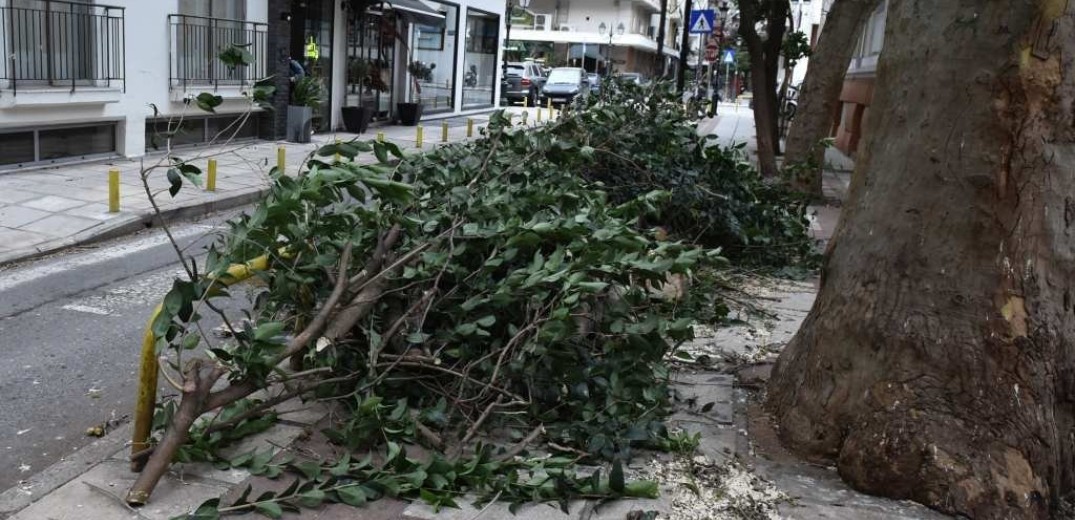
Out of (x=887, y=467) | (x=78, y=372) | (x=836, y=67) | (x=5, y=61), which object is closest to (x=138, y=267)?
(x=78, y=372)

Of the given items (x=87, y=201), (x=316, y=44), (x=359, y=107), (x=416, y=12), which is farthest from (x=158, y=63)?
(x=416, y=12)

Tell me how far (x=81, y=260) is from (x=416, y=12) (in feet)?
52.7

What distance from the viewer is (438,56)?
27.8 m

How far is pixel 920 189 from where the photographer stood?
4.04 m

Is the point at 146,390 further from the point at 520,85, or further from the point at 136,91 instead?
the point at 520,85

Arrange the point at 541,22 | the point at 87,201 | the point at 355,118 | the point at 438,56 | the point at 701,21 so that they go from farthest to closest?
the point at 541,22, the point at 438,56, the point at 701,21, the point at 355,118, the point at 87,201

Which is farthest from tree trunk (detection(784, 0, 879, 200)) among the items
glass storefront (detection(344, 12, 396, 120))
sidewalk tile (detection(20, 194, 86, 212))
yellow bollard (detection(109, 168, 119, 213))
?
glass storefront (detection(344, 12, 396, 120))

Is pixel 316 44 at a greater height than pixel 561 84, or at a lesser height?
greater

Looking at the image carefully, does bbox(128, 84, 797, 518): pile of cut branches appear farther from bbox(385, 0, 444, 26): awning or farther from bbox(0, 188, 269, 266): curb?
bbox(385, 0, 444, 26): awning

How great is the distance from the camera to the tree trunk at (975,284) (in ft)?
12.6

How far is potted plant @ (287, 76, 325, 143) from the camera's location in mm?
18016

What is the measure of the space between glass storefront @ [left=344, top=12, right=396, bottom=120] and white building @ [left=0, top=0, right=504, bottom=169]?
4 centimetres

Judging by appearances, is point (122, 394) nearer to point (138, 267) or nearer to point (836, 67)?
point (138, 267)

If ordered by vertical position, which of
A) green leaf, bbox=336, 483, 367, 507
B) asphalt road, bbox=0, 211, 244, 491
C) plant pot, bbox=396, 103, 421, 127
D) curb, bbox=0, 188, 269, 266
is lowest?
asphalt road, bbox=0, 211, 244, 491
